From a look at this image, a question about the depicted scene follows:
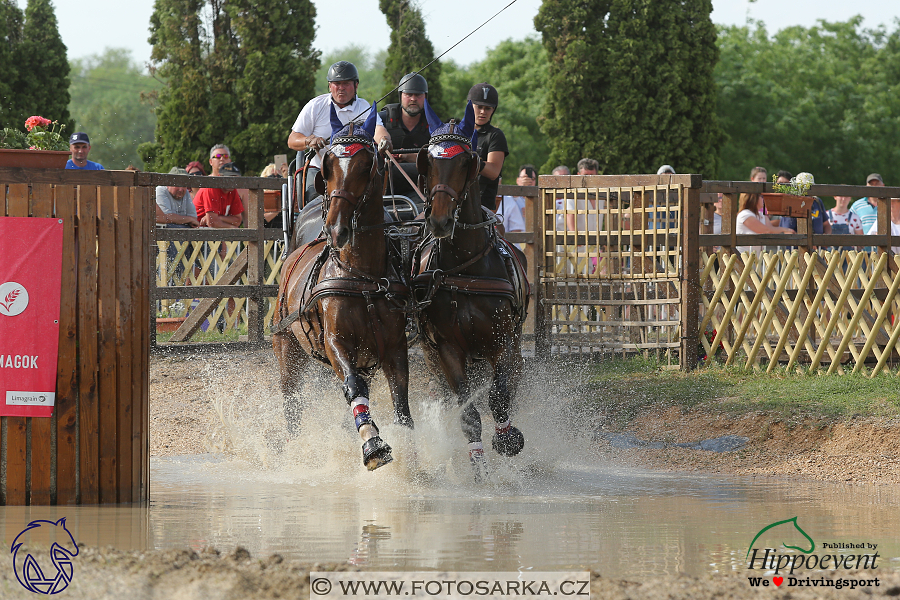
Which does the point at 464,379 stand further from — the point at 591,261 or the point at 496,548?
the point at 591,261

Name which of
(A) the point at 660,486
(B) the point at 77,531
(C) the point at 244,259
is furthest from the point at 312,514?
(C) the point at 244,259

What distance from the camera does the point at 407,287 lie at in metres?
7.14

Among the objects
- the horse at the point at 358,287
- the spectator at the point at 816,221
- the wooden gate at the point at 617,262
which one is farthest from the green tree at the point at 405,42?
the horse at the point at 358,287

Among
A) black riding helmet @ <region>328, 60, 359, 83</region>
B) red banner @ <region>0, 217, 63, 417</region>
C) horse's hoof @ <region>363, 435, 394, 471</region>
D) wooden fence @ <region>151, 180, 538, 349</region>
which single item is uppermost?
black riding helmet @ <region>328, 60, 359, 83</region>

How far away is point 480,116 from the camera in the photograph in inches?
322

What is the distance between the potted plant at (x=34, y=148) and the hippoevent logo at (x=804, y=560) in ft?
14.5

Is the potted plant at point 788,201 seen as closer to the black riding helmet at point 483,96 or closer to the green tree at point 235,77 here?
the black riding helmet at point 483,96

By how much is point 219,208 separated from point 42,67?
1138 centimetres

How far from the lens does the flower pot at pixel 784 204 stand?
1241 centimetres

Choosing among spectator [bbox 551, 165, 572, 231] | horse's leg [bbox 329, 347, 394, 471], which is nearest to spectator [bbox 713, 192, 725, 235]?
spectator [bbox 551, 165, 572, 231]

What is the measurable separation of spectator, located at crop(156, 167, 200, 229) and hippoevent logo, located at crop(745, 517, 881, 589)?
8.69 meters

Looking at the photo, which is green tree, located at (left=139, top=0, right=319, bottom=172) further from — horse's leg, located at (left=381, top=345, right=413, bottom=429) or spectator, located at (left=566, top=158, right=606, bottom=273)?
horse's leg, located at (left=381, top=345, right=413, bottom=429)

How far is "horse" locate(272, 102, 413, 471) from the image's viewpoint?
6.75 metres

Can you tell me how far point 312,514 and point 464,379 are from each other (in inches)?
68.2
